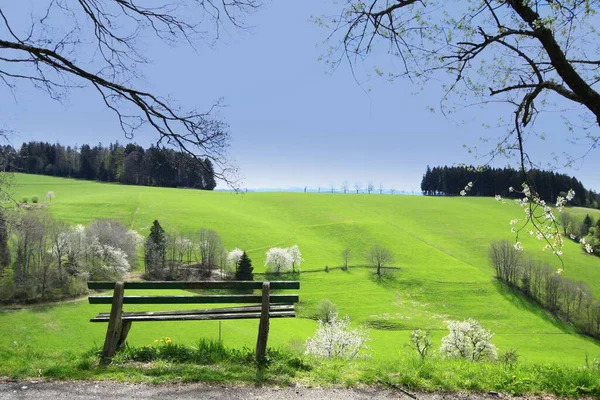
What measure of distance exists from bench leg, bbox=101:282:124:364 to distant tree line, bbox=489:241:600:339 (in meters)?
76.1

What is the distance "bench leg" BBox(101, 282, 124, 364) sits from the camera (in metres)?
6.65

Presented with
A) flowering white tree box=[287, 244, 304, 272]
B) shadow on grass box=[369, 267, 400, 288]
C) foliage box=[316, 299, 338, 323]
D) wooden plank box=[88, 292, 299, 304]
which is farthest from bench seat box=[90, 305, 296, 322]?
flowering white tree box=[287, 244, 304, 272]

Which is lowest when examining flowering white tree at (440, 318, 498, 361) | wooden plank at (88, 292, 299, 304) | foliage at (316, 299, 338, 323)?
foliage at (316, 299, 338, 323)

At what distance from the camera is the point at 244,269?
75.1m

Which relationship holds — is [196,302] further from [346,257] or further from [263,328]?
[346,257]

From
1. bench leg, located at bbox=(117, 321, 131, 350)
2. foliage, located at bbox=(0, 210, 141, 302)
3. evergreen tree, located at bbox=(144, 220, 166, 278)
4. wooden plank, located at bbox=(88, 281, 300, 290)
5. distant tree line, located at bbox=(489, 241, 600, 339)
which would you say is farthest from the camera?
evergreen tree, located at bbox=(144, 220, 166, 278)

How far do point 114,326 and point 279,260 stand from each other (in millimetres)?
73751

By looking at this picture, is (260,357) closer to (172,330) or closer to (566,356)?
(172,330)

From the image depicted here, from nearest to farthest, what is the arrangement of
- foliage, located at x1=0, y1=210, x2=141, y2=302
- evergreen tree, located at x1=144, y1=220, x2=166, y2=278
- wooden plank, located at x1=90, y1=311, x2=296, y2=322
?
wooden plank, located at x1=90, y1=311, x2=296, y2=322 < foliage, located at x1=0, y1=210, x2=141, y2=302 < evergreen tree, located at x1=144, y1=220, x2=166, y2=278

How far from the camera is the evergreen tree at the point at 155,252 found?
7644 cm

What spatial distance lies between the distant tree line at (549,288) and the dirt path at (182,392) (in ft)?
246

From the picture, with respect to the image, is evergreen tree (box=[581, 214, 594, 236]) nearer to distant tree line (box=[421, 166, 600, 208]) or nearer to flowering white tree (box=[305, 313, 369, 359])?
distant tree line (box=[421, 166, 600, 208])

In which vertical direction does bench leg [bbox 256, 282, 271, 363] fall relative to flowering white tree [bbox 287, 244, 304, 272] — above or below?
above

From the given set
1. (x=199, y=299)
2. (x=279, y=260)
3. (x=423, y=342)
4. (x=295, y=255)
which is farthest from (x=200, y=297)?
(x=295, y=255)
